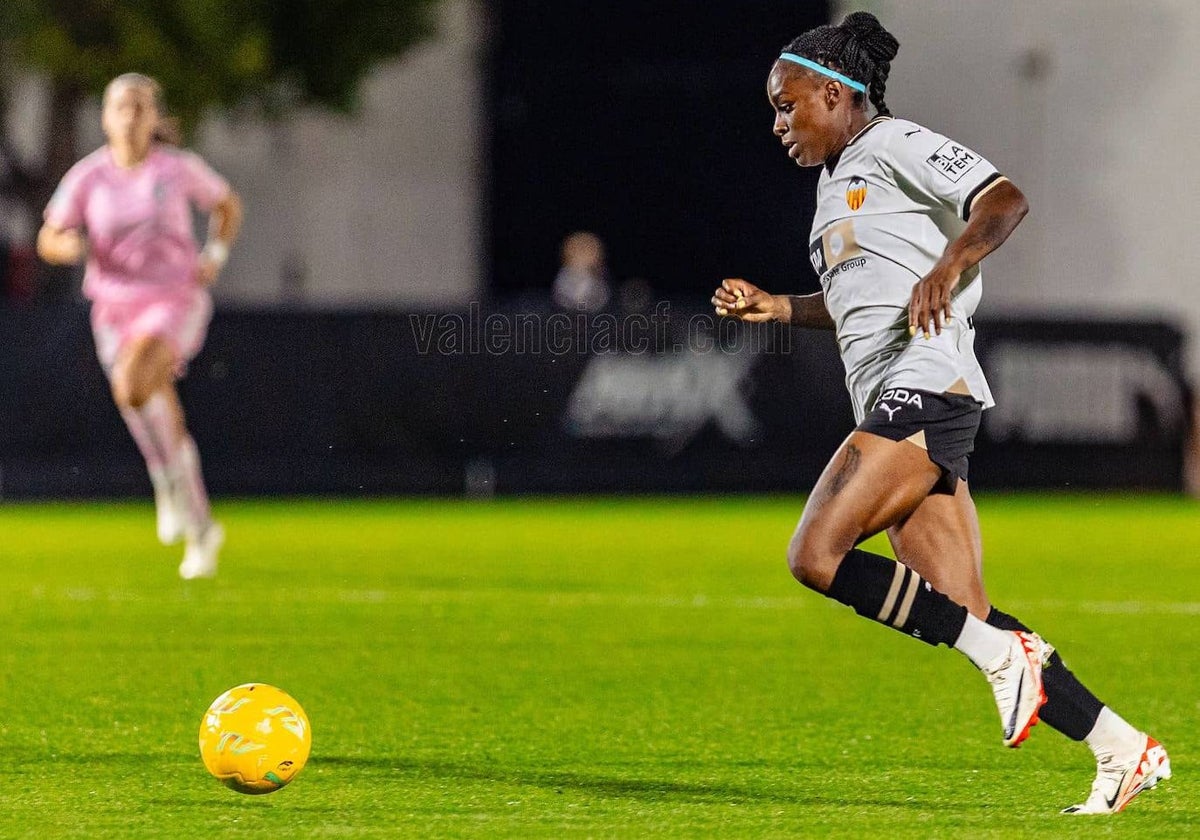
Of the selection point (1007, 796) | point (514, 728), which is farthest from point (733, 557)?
point (1007, 796)

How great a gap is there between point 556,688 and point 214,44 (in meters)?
15.6

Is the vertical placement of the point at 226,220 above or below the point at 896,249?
below

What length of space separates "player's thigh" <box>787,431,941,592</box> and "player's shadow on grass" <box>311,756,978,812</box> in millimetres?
551

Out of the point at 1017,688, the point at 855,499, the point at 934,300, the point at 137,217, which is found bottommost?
the point at 1017,688

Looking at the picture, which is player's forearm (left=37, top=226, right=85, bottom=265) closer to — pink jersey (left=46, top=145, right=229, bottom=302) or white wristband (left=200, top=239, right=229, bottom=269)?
pink jersey (left=46, top=145, right=229, bottom=302)

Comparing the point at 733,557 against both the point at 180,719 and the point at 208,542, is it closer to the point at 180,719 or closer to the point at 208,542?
the point at 208,542

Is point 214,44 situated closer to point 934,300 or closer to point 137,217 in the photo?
point 137,217

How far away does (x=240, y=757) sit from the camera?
5426 millimetres

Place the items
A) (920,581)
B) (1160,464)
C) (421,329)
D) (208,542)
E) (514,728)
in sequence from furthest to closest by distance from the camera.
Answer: (1160,464) < (421,329) < (208,542) < (514,728) < (920,581)

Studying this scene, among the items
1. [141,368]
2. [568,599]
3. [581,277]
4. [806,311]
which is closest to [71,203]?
[141,368]

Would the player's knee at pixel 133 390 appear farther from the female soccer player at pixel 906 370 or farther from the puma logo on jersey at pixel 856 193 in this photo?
the puma logo on jersey at pixel 856 193

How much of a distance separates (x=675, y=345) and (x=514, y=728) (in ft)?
37.1

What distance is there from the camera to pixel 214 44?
867 inches

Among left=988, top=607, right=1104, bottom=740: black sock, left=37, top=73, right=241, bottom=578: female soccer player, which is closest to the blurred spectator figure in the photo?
left=37, top=73, right=241, bottom=578: female soccer player
